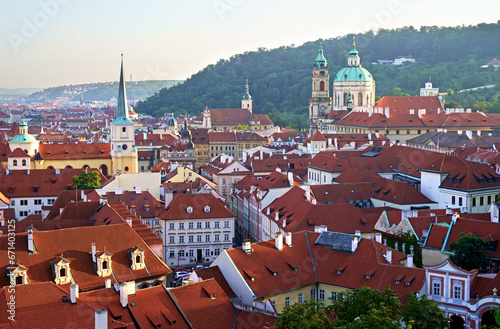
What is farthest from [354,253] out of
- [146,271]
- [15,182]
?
[15,182]

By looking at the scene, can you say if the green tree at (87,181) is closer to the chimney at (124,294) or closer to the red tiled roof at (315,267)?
the red tiled roof at (315,267)

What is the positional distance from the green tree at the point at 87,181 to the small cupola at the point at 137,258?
32.9 metres

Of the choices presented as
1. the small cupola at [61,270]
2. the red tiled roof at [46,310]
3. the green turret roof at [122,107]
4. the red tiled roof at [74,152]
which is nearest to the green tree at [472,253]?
the red tiled roof at [46,310]

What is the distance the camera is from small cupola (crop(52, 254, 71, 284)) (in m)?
35.6

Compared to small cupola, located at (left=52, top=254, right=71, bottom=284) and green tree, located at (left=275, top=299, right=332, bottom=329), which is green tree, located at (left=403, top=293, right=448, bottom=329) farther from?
small cupola, located at (left=52, top=254, right=71, bottom=284)

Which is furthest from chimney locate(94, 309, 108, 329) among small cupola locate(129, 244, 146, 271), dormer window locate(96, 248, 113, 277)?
small cupola locate(129, 244, 146, 271)

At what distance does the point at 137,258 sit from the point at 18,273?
6.64 m

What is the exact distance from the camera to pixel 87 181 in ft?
235

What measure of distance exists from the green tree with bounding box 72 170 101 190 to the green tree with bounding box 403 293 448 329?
4654 cm

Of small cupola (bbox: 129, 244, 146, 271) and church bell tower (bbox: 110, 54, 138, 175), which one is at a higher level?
church bell tower (bbox: 110, 54, 138, 175)

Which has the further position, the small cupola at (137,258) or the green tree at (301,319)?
the small cupola at (137,258)

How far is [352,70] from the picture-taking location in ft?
466

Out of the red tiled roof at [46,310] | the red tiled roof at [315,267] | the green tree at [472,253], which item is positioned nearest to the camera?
the red tiled roof at [46,310]

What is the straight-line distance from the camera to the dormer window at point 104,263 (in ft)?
121
